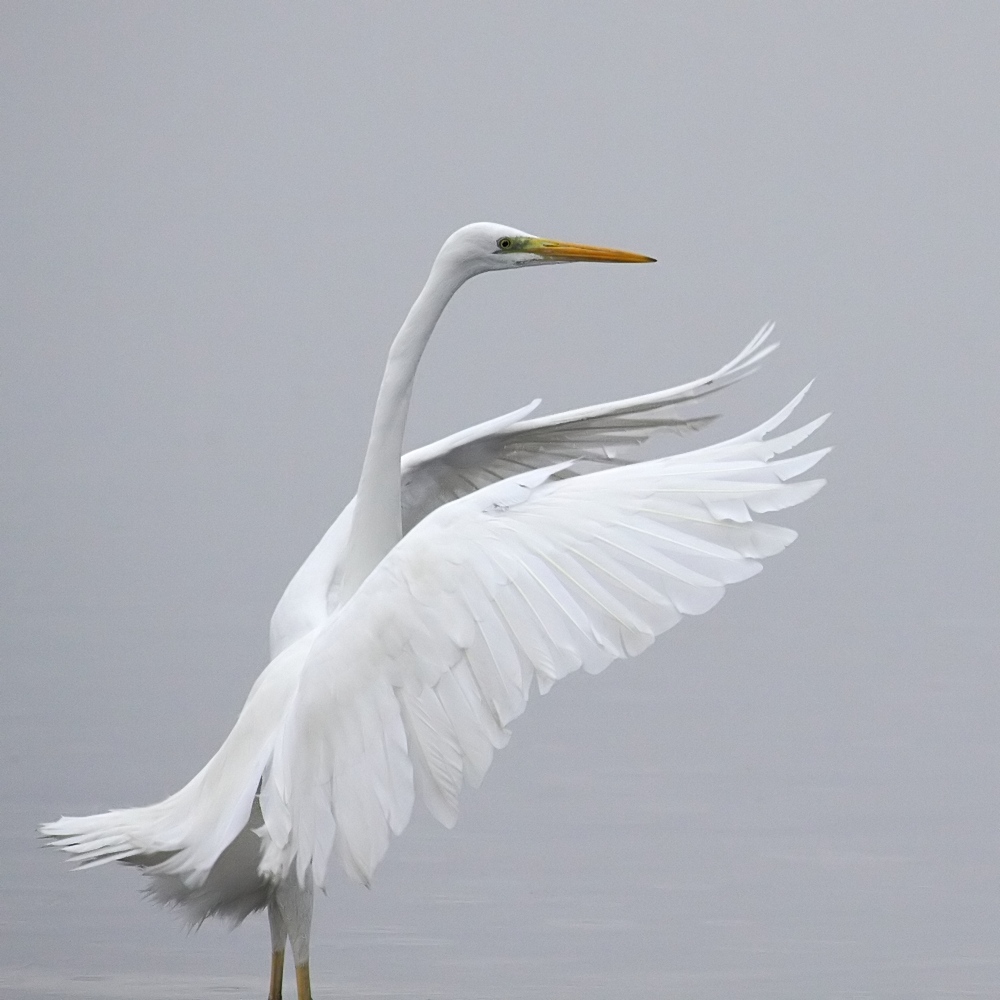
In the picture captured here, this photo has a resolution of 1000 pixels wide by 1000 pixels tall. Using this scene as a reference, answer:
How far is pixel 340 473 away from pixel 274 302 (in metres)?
17.7

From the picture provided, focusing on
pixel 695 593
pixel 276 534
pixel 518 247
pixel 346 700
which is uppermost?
pixel 518 247

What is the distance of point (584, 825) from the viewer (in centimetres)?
713

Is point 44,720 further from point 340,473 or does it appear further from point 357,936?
point 340,473

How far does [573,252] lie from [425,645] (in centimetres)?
174

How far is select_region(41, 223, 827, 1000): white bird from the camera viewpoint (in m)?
Answer: 4.30

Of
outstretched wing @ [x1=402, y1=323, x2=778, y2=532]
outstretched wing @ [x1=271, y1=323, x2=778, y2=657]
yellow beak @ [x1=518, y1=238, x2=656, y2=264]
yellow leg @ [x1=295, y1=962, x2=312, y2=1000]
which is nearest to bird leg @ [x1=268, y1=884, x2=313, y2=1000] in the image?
yellow leg @ [x1=295, y1=962, x2=312, y2=1000]

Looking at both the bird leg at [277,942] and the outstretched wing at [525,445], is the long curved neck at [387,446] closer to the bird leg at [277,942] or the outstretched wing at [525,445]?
the outstretched wing at [525,445]

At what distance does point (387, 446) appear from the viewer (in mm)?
5773

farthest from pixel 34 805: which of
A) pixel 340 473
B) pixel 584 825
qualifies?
pixel 340 473

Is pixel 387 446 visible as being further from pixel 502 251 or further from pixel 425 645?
pixel 425 645

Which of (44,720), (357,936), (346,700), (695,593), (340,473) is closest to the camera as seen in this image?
(695,593)

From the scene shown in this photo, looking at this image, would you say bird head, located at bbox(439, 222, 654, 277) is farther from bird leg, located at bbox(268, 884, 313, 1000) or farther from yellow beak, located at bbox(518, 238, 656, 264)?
bird leg, located at bbox(268, 884, 313, 1000)

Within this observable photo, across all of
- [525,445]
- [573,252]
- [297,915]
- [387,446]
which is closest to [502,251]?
[573,252]

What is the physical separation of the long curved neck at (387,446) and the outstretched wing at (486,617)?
919 mm
